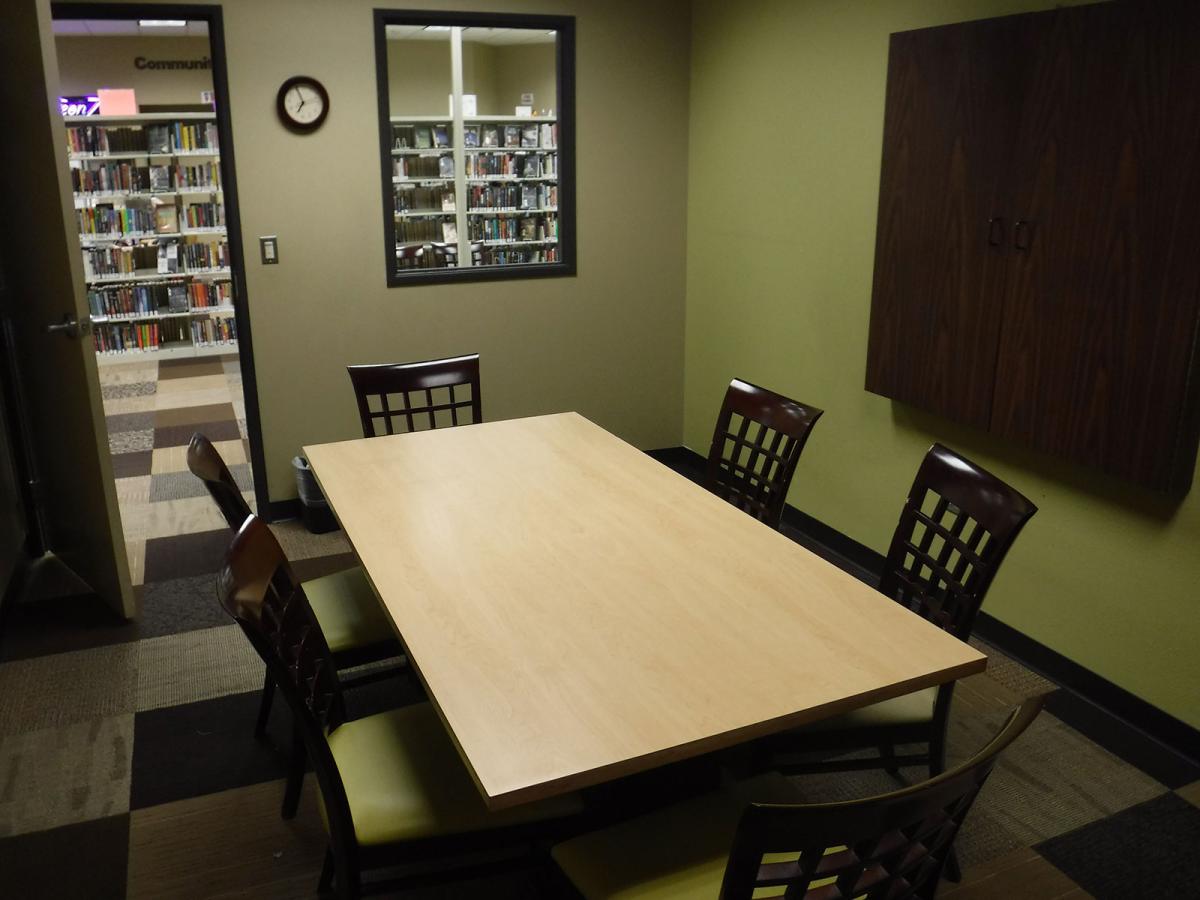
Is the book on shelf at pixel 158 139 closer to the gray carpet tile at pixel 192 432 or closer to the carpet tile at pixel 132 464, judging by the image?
the gray carpet tile at pixel 192 432

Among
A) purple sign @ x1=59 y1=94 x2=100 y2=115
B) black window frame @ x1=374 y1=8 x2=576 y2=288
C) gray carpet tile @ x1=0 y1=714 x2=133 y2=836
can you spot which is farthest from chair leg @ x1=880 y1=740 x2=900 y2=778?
purple sign @ x1=59 y1=94 x2=100 y2=115

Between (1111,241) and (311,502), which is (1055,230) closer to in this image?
(1111,241)

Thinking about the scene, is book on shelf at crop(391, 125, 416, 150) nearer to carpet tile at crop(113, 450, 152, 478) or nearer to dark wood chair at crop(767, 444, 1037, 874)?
carpet tile at crop(113, 450, 152, 478)

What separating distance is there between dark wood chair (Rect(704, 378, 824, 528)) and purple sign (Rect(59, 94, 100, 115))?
7101mm

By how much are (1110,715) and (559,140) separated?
324cm

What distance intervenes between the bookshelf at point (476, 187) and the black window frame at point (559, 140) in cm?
205

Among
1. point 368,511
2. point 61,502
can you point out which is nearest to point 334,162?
point 61,502

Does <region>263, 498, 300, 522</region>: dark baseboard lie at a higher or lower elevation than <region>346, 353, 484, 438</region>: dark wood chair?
lower

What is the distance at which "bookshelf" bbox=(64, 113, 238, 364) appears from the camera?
25.4 ft

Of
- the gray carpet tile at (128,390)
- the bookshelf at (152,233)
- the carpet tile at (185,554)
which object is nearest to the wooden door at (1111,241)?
the carpet tile at (185,554)

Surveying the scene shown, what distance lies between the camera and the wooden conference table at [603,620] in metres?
1.53

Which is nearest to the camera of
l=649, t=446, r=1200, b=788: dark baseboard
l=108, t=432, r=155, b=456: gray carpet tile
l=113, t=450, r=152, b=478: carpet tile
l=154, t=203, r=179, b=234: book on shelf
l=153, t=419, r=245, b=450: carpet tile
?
l=649, t=446, r=1200, b=788: dark baseboard

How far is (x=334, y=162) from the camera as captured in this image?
4.18 m

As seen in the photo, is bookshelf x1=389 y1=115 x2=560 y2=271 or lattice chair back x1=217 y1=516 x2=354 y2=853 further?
bookshelf x1=389 y1=115 x2=560 y2=271
